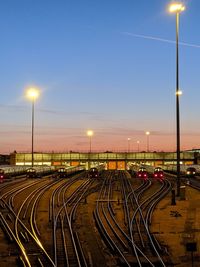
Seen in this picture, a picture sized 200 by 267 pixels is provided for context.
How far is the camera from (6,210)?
2891 centimetres

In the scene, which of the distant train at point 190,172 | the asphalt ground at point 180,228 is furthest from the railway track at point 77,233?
the distant train at point 190,172

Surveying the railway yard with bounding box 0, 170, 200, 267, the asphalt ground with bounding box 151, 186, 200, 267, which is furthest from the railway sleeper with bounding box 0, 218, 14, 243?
the asphalt ground with bounding box 151, 186, 200, 267

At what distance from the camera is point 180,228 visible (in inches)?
882

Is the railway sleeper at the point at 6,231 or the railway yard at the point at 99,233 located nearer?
the railway yard at the point at 99,233

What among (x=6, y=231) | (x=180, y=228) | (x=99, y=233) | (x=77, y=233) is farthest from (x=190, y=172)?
(x=6, y=231)

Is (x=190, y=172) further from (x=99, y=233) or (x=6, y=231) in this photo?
(x=6, y=231)

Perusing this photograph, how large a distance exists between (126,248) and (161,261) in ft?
8.41

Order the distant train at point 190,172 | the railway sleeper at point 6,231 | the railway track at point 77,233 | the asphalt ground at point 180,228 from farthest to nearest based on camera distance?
the distant train at point 190,172 → the railway sleeper at point 6,231 → the asphalt ground at point 180,228 → the railway track at point 77,233

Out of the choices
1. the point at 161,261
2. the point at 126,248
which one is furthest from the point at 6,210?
the point at 161,261

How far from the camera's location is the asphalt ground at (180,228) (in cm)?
1606

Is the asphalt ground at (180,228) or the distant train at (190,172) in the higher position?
the distant train at (190,172)

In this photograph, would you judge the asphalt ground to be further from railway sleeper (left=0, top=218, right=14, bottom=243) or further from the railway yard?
railway sleeper (left=0, top=218, right=14, bottom=243)

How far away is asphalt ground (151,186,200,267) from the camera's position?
16062 millimetres

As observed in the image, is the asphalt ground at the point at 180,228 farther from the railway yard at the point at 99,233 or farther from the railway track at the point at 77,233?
the railway track at the point at 77,233
